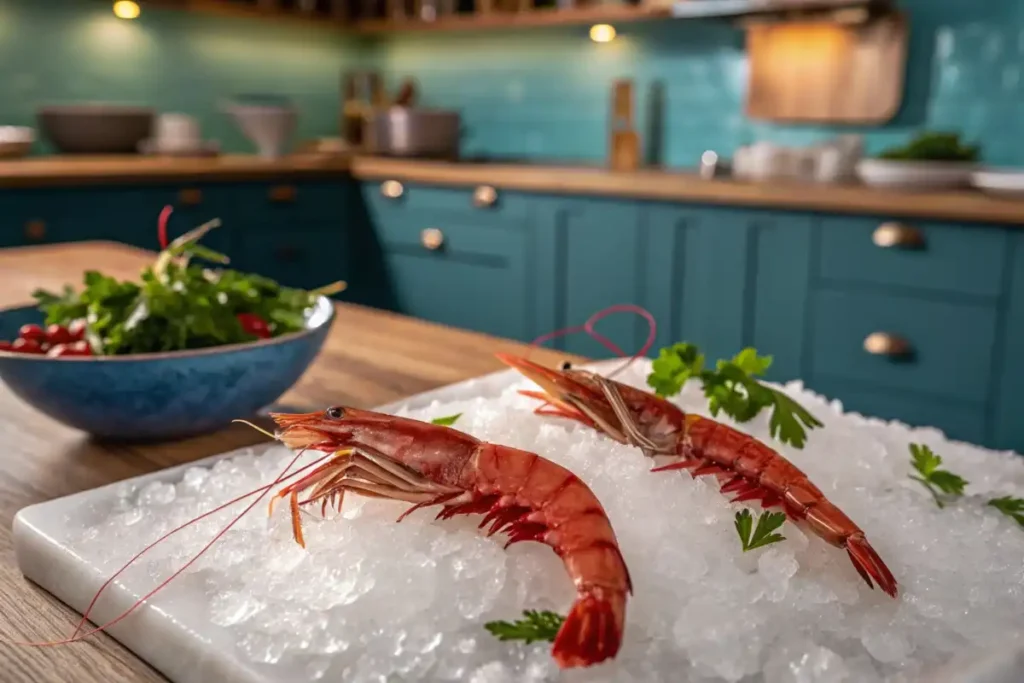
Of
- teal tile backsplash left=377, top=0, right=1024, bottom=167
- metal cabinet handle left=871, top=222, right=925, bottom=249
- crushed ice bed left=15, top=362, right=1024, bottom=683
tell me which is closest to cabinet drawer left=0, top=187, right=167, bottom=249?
teal tile backsplash left=377, top=0, right=1024, bottom=167

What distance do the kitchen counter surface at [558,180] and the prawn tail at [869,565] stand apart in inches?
77.9

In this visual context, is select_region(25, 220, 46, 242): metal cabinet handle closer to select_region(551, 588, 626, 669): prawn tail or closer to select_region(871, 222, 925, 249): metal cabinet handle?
select_region(871, 222, 925, 249): metal cabinet handle

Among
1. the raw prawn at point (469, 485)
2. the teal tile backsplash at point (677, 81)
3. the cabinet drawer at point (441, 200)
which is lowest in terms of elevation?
the cabinet drawer at point (441, 200)

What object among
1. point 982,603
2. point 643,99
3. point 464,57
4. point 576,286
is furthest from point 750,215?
point 982,603

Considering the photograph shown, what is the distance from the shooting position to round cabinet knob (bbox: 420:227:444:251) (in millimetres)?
3695

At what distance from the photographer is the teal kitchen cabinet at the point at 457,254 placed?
3471mm

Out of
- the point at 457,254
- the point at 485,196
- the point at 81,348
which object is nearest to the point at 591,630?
the point at 81,348

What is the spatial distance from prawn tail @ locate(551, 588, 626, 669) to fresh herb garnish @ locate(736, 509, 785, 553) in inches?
5.2

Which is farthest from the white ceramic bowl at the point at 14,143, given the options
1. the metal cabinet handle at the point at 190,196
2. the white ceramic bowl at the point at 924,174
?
the white ceramic bowl at the point at 924,174

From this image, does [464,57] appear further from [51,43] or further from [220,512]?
[220,512]

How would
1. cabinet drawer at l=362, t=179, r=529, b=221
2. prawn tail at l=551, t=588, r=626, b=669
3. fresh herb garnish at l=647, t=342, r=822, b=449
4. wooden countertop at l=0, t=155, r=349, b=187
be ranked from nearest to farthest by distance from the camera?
prawn tail at l=551, t=588, r=626, b=669, fresh herb garnish at l=647, t=342, r=822, b=449, wooden countertop at l=0, t=155, r=349, b=187, cabinet drawer at l=362, t=179, r=529, b=221

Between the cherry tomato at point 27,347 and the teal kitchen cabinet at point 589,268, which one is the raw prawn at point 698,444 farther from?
the teal kitchen cabinet at point 589,268

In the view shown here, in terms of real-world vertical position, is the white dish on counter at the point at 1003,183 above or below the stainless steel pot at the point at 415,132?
below

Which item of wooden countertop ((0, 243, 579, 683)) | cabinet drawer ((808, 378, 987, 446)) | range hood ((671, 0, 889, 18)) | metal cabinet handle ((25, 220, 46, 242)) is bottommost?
cabinet drawer ((808, 378, 987, 446))
